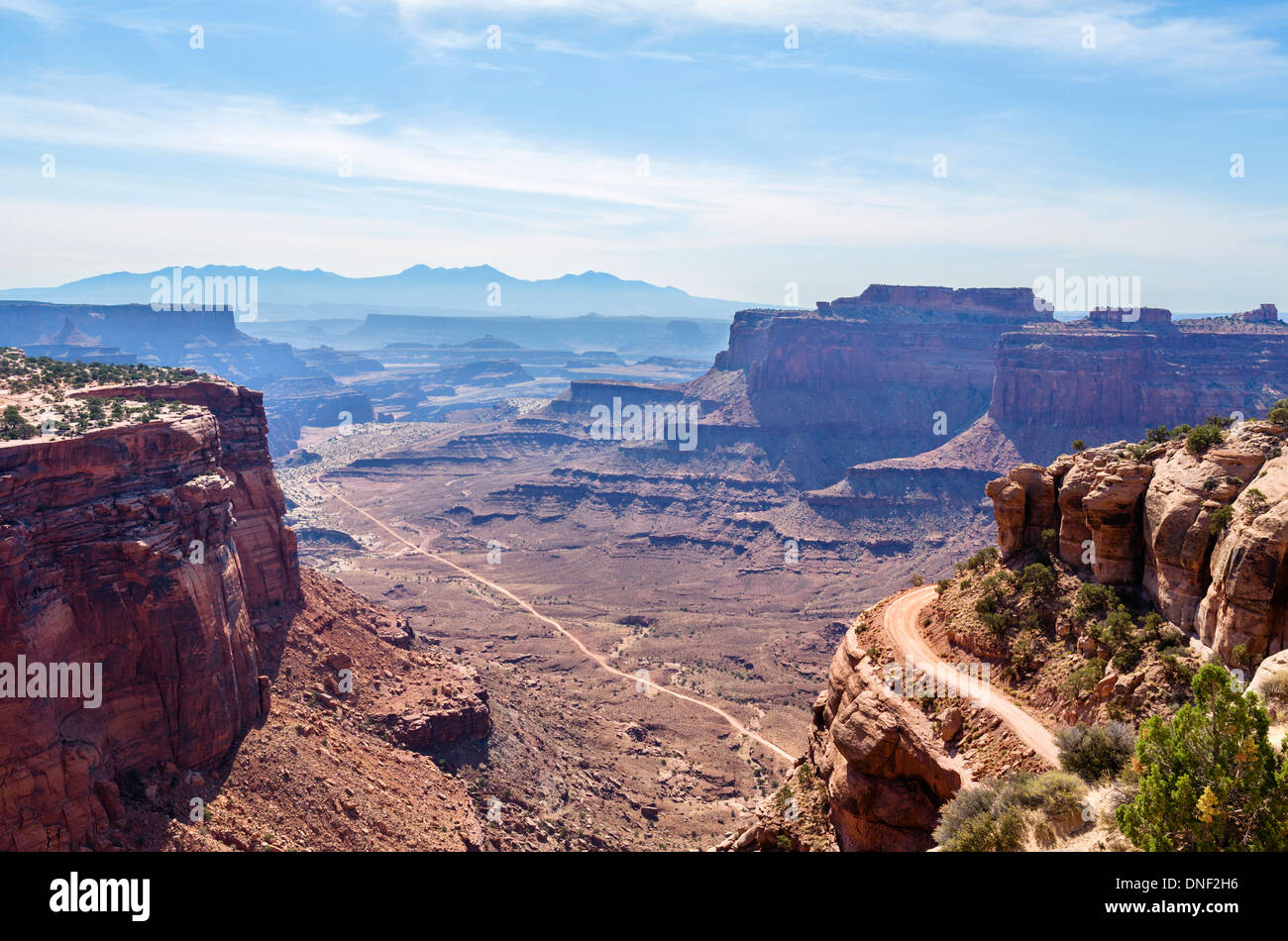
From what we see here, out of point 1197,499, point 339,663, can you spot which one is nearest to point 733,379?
point 339,663

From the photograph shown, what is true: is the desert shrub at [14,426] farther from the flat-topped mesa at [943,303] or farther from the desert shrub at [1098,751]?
the flat-topped mesa at [943,303]

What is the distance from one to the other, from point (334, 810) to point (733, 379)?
507ft

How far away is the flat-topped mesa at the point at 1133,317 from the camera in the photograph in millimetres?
142375

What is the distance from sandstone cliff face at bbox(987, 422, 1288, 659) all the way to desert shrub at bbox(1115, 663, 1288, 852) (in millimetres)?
7654

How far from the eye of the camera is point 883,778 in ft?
87.0

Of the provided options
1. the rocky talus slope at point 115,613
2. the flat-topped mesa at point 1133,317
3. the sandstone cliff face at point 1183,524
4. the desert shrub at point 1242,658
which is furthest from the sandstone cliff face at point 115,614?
the flat-topped mesa at point 1133,317

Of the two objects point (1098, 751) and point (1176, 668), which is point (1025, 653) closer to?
point (1176, 668)

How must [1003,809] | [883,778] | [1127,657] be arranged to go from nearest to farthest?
[1003,809]
[1127,657]
[883,778]

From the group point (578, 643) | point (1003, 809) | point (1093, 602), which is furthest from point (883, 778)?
point (578, 643)

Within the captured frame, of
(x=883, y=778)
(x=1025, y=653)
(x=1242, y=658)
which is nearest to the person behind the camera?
(x=1242, y=658)

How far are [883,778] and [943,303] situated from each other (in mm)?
151375
